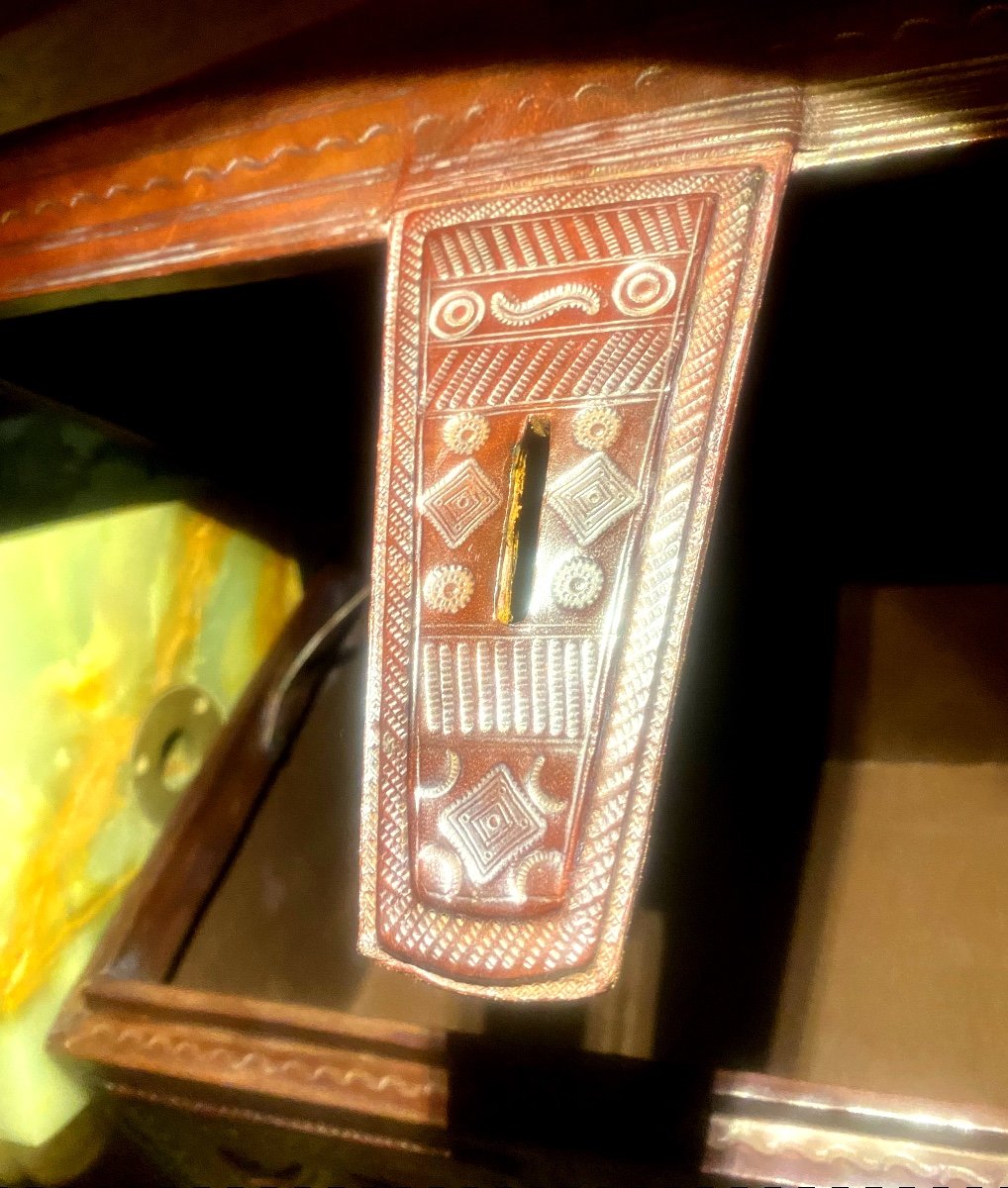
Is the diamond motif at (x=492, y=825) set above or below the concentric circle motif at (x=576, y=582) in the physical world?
below

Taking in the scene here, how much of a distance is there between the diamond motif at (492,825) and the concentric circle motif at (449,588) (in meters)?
0.09

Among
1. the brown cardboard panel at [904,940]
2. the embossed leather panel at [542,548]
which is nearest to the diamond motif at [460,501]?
the embossed leather panel at [542,548]

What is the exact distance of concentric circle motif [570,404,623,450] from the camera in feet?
1.47

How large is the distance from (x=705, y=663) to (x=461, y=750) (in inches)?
26.1

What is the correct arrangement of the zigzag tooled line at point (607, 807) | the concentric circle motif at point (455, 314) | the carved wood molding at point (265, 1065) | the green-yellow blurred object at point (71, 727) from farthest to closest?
1. the green-yellow blurred object at point (71, 727)
2. the carved wood molding at point (265, 1065)
3. the concentric circle motif at point (455, 314)
4. the zigzag tooled line at point (607, 807)

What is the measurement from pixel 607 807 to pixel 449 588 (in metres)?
0.15

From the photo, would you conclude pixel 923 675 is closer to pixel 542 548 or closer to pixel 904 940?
pixel 904 940

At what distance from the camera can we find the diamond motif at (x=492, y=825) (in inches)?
15.5

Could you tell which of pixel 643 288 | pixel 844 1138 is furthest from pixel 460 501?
pixel 844 1138

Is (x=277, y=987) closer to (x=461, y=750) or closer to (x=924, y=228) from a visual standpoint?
(x=461, y=750)

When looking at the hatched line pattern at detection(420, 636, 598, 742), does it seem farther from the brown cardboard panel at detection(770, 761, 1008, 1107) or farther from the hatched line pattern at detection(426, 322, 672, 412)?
the brown cardboard panel at detection(770, 761, 1008, 1107)

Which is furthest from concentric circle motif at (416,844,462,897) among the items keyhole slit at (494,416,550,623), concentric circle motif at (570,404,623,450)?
concentric circle motif at (570,404,623,450)

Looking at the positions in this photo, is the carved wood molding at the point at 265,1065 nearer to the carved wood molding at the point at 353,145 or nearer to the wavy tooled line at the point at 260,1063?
the wavy tooled line at the point at 260,1063

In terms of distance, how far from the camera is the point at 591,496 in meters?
0.44
